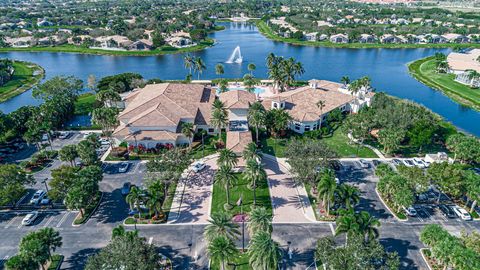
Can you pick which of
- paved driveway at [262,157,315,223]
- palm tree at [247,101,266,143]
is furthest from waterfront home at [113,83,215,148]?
paved driveway at [262,157,315,223]

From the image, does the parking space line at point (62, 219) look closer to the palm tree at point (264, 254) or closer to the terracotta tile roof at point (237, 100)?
the palm tree at point (264, 254)

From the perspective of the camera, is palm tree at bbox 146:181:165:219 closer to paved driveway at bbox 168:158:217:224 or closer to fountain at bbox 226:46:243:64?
paved driveway at bbox 168:158:217:224

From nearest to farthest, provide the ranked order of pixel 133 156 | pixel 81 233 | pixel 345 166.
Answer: pixel 81 233, pixel 345 166, pixel 133 156

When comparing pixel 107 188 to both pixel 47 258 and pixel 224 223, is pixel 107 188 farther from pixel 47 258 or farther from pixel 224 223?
pixel 224 223

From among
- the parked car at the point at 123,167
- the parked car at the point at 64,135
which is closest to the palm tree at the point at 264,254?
the parked car at the point at 123,167

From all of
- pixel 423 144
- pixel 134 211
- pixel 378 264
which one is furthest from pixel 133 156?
pixel 423 144

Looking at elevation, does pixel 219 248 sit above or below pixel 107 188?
above

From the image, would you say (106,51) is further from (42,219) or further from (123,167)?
(42,219)
